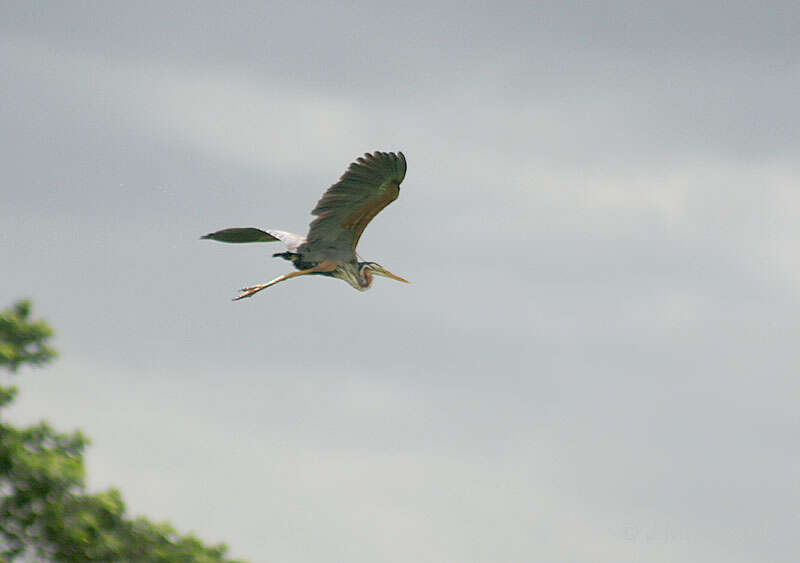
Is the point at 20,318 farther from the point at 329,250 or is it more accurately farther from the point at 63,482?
the point at 329,250

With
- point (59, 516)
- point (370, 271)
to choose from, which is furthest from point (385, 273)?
point (59, 516)

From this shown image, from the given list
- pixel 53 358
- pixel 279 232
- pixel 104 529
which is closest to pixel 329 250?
pixel 279 232

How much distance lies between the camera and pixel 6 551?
21312mm

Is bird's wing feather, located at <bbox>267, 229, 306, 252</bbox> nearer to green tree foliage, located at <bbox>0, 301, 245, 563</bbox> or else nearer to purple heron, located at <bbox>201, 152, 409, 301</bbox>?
purple heron, located at <bbox>201, 152, 409, 301</bbox>

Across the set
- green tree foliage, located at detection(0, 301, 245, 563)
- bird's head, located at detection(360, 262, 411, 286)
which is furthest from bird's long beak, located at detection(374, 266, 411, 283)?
green tree foliage, located at detection(0, 301, 245, 563)

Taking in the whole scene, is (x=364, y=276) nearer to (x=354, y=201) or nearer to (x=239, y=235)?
(x=354, y=201)

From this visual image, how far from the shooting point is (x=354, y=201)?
26.8m

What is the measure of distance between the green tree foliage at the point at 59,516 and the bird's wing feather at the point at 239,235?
5.60 meters

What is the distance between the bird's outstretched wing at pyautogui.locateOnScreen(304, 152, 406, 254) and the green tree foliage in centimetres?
782

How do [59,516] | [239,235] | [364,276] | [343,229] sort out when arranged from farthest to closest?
1. [364,276]
2. [343,229]
3. [239,235]
4. [59,516]

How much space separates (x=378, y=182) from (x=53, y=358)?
792 centimetres

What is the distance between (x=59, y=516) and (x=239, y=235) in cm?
790

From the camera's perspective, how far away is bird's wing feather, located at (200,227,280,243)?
1029 inches

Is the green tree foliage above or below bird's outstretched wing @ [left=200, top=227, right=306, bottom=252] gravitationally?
below
